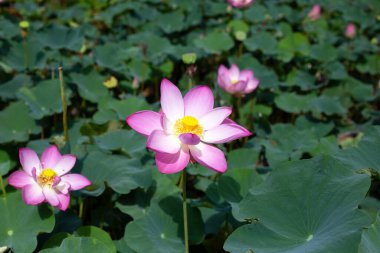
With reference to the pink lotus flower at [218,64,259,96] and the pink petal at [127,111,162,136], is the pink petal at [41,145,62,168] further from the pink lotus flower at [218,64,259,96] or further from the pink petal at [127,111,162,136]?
the pink lotus flower at [218,64,259,96]

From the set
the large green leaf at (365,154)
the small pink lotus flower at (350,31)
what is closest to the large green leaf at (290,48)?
the small pink lotus flower at (350,31)

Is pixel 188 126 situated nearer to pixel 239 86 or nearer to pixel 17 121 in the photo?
pixel 239 86

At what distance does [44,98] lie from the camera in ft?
6.98

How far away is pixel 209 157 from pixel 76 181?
0.47 meters

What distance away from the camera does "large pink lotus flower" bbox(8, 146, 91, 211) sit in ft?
4.33

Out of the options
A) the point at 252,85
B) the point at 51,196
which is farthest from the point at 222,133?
the point at 252,85

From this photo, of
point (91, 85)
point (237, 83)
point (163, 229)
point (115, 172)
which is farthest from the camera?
point (91, 85)

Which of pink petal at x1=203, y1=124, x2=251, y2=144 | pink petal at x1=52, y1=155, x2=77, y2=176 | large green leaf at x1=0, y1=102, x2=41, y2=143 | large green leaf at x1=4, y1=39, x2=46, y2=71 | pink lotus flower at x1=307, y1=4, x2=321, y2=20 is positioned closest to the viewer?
pink petal at x1=203, y1=124, x2=251, y2=144

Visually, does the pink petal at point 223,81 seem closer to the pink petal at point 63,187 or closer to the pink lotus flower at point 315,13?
the pink petal at point 63,187

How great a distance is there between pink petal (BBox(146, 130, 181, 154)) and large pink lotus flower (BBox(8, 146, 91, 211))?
376 mm

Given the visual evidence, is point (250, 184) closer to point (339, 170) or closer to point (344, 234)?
point (339, 170)

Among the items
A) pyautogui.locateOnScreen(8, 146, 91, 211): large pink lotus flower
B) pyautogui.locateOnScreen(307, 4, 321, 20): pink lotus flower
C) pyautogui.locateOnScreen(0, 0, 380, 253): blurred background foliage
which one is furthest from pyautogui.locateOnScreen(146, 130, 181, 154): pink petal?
pyautogui.locateOnScreen(307, 4, 321, 20): pink lotus flower

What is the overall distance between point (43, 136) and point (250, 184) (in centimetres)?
106

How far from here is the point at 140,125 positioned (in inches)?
44.5
